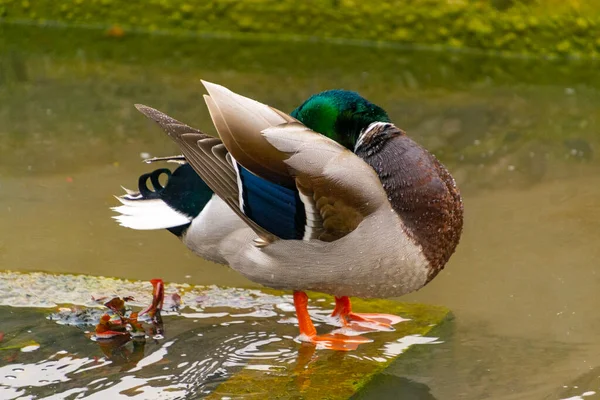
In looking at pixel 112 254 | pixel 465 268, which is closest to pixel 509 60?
pixel 465 268

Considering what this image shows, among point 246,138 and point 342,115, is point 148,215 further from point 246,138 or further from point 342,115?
point 342,115

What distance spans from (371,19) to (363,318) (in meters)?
3.98

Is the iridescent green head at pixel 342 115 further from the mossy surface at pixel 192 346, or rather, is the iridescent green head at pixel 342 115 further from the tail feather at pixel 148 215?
the mossy surface at pixel 192 346

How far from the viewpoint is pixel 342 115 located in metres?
3.23

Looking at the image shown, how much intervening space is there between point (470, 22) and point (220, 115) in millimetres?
4149

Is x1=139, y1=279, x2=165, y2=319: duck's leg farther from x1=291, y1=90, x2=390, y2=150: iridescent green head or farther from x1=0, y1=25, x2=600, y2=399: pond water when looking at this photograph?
x1=291, y1=90, x2=390, y2=150: iridescent green head

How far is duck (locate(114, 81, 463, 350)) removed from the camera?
2975 millimetres

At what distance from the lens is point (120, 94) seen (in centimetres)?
612

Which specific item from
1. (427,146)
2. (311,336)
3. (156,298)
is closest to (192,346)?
(156,298)

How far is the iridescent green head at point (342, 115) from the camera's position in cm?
321

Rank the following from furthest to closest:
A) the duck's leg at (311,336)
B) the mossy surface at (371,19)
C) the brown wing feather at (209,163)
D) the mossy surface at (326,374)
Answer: the mossy surface at (371,19)
the duck's leg at (311,336)
the brown wing feather at (209,163)
the mossy surface at (326,374)

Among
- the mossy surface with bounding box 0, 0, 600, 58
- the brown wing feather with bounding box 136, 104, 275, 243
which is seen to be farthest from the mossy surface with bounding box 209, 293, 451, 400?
the mossy surface with bounding box 0, 0, 600, 58

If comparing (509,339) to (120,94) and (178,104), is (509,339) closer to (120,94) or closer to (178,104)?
(178,104)

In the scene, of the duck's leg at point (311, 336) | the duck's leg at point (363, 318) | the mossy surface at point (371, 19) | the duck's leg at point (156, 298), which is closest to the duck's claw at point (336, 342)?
the duck's leg at point (311, 336)
